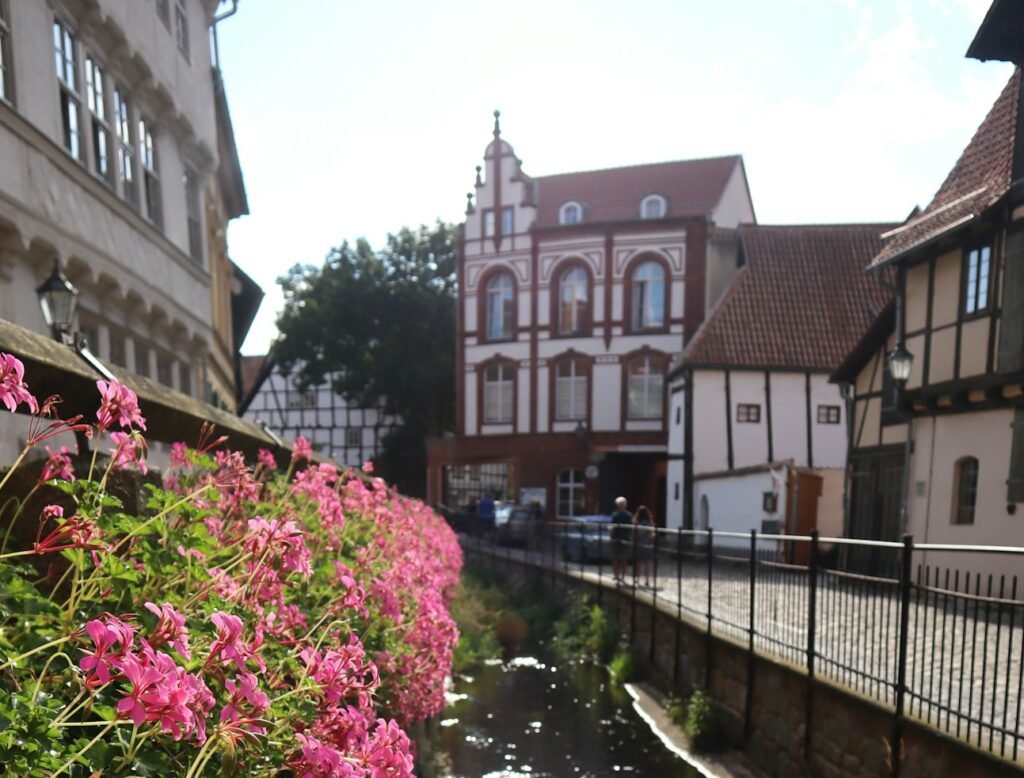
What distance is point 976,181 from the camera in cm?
1316

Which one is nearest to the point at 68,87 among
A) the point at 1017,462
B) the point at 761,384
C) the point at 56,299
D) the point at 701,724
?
the point at 56,299

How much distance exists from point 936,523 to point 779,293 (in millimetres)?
14051

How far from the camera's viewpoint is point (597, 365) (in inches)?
1232

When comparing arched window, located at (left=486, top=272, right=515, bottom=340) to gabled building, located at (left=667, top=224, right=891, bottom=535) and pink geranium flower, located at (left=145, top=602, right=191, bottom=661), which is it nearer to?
gabled building, located at (left=667, top=224, right=891, bottom=535)

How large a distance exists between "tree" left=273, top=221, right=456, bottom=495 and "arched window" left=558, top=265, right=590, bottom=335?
33.1ft

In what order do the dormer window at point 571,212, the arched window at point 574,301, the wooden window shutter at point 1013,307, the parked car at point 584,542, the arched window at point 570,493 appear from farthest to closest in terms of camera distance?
the dormer window at point 571,212, the arched window at point 574,301, the arched window at point 570,493, the parked car at point 584,542, the wooden window shutter at point 1013,307

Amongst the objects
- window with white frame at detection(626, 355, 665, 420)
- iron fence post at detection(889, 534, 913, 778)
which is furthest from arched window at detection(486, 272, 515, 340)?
iron fence post at detection(889, 534, 913, 778)

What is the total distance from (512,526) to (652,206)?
45.9 feet

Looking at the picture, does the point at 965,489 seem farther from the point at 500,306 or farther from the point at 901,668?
the point at 500,306

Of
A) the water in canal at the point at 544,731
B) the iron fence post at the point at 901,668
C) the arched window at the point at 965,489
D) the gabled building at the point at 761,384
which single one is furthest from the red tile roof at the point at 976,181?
the gabled building at the point at 761,384

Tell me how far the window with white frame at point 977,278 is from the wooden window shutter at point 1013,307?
2.42 feet

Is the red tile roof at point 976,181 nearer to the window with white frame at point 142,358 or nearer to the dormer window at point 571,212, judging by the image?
the window with white frame at point 142,358

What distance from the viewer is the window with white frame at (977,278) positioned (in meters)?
12.3

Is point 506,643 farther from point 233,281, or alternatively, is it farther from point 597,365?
point 597,365
